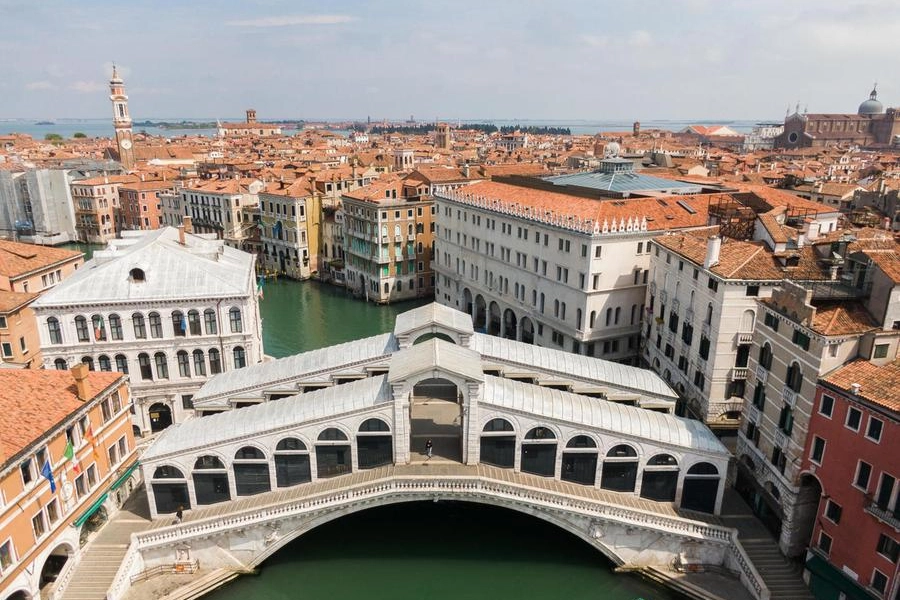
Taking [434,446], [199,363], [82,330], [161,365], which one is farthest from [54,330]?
[434,446]

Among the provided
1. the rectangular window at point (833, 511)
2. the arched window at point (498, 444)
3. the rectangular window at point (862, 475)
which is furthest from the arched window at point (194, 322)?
the rectangular window at point (862, 475)

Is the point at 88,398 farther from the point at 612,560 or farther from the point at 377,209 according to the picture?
the point at 377,209

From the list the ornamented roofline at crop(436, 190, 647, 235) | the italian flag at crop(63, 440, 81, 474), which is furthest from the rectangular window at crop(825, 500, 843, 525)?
the italian flag at crop(63, 440, 81, 474)

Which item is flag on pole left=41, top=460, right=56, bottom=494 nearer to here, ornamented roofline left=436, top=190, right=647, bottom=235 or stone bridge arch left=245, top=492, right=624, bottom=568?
stone bridge arch left=245, top=492, right=624, bottom=568

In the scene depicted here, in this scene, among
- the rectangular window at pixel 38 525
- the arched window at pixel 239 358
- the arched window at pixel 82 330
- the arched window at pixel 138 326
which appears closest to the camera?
the rectangular window at pixel 38 525

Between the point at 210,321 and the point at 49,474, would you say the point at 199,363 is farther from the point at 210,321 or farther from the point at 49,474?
the point at 49,474

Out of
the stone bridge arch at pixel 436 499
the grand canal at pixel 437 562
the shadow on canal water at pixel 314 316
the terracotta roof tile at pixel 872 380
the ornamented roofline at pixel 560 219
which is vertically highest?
the ornamented roofline at pixel 560 219

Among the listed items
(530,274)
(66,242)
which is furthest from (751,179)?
(66,242)

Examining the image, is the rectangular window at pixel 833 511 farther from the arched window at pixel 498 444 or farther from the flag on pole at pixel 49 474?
the flag on pole at pixel 49 474
